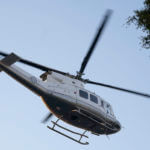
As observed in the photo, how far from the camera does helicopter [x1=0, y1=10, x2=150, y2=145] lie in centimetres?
1700

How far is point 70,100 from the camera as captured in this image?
17.7 meters

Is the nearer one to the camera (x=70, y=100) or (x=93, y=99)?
(x=70, y=100)

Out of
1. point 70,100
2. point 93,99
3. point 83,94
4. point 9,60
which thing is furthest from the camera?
point 93,99

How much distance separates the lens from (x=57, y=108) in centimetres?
1781

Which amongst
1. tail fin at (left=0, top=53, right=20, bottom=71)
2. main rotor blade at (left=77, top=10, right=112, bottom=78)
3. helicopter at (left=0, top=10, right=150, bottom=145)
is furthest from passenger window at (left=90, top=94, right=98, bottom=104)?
tail fin at (left=0, top=53, right=20, bottom=71)

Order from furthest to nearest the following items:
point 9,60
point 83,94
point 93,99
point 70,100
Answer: point 93,99, point 83,94, point 70,100, point 9,60

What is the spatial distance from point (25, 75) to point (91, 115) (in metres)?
4.58

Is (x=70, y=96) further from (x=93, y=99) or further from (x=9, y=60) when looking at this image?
(x=9, y=60)

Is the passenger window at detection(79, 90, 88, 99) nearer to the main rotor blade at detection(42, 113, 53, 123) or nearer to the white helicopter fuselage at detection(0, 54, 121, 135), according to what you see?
the white helicopter fuselage at detection(0, 54, 121, 135)

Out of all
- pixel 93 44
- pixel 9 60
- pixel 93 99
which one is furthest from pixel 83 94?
pixel 9 60

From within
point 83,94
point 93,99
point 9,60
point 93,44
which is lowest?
point 9,60

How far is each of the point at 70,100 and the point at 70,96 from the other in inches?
11.8

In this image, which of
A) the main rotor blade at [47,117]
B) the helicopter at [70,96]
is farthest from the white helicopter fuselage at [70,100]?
the main rotor blade at [47,117]

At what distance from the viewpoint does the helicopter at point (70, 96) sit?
17.0 meters
